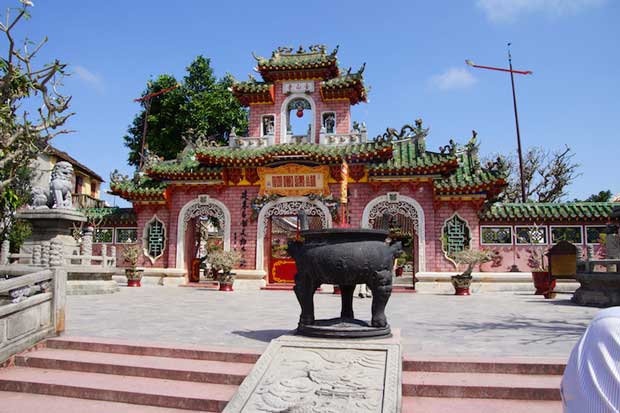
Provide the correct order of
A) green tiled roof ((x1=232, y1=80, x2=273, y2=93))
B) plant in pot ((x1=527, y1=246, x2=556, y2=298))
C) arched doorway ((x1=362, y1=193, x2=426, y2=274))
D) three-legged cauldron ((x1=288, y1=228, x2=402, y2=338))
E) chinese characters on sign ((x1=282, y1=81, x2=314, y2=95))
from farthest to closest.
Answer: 1. chinese characters on sign ((x1=282, y1=81, x2=314, y2=95))
2. green tiled roof ((x1=232, y1=80, x2=273, y2=93))
3. arched doorway ((x1=362, y1=193, x2=426, y2=274))
4. plant in pot ((x1=527, y1=246, x2=556, y2=298))
5. three-legged cauldron ((x1=288, y1=228, x2=402, y2=338))

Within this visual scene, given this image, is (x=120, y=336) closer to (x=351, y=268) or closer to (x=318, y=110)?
(x=351, y=268)

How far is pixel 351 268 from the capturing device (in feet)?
16.5

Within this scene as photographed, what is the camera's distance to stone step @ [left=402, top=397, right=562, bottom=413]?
3910mm

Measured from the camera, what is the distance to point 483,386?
420 centimetres

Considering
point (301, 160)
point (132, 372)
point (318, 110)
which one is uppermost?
point (318, 110)

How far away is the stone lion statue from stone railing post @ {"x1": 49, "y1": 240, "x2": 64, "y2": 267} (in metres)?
1.04

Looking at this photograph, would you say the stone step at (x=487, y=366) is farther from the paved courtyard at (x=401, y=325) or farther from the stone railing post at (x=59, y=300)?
the stone railing post at (x=59, y=300)

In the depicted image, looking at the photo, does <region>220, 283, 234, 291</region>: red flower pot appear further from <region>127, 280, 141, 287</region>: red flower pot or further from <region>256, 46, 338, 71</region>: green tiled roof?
<region>256, 46, 338, 71</region>: green tiled roof

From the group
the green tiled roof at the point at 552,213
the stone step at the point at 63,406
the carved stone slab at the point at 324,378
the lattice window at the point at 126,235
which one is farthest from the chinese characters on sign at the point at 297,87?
the stone step at the point at 63,406

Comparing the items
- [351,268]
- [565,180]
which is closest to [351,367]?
[351,268]

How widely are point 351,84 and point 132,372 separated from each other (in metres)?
15.1

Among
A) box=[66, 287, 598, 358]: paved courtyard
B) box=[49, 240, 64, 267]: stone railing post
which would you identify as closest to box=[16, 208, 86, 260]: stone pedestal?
box=[49, 240, 64, 267]: stone railing post

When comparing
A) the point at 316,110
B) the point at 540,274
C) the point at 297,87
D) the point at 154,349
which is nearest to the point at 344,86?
the point at 316,110

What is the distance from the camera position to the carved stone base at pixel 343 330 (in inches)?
193
